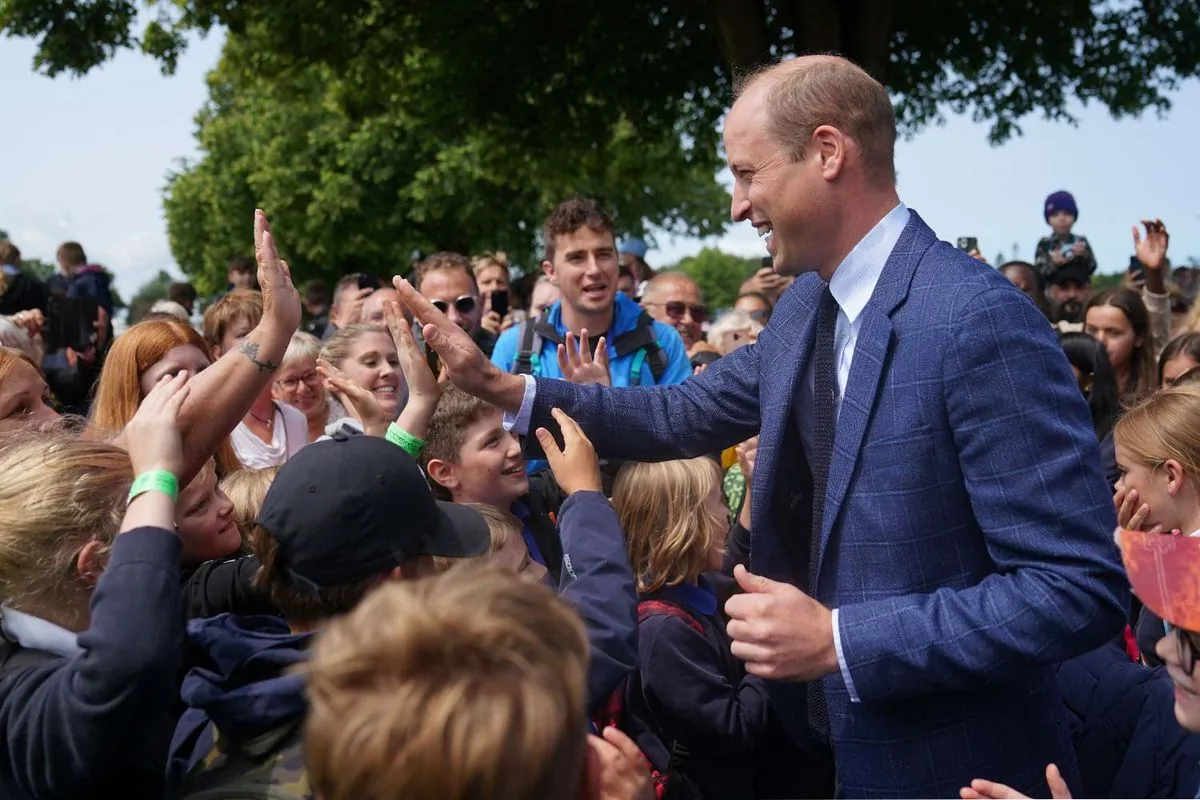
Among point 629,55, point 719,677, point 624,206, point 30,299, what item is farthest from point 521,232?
point 719,677

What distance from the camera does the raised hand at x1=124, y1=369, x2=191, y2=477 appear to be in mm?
2176

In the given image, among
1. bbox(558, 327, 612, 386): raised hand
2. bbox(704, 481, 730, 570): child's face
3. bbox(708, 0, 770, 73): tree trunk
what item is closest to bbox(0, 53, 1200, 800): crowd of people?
bbox(704, 481, 730, 570): child's face

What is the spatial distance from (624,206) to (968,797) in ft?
112

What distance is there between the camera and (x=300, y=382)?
5613 mm

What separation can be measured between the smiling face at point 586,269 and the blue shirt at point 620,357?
10 cm

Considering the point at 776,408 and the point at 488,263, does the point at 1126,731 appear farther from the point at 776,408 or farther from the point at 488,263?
the point at 488,263

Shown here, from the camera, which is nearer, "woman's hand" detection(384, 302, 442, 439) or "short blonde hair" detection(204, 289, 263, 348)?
"woman's hand" detection(384, 302, 442, 439)

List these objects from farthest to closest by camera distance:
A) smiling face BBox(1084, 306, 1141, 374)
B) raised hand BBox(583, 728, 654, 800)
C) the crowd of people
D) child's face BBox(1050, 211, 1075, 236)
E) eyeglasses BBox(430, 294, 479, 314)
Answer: child's face BBox(1050, 211, 1075, 236) < smiling face BBox(1084, 306, 1141, 374) < eyeglasses BBox(430, 294, 479, 314) < raised hand BBox(583, 728, 654, 800) < the crowd of people

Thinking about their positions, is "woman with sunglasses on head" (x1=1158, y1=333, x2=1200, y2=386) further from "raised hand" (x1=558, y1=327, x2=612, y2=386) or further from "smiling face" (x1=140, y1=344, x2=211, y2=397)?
"smiling face" (x1=140, y1=344, x2=211, y2=397)

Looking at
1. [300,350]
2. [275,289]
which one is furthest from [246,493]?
[300,350]

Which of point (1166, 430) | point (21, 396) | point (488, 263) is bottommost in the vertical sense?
point (1166, 430)

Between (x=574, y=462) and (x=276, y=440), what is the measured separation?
2.84 metres

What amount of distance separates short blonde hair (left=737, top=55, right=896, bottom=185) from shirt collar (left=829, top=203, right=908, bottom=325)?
0.09 meters

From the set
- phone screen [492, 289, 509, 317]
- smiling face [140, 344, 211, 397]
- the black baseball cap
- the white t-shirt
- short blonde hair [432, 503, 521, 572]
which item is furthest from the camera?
phone screen [492, 289, 509, 317]
